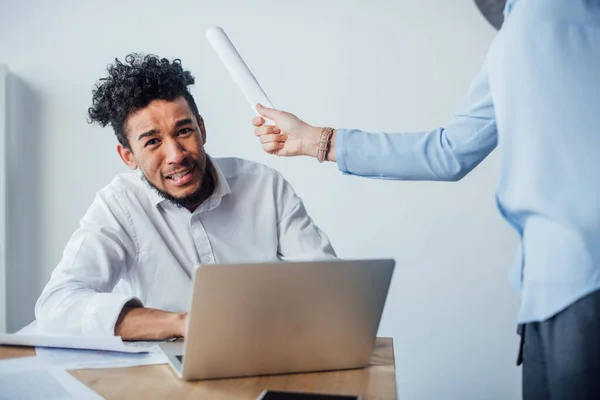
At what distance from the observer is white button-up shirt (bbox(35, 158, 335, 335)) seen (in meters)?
1.83

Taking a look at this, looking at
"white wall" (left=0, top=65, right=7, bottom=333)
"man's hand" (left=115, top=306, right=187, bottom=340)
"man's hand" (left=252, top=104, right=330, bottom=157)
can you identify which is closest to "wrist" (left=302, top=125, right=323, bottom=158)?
"man's hand" (left=252, top=104, right=330, bottom=157)

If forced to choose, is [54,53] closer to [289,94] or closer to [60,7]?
[60,7]

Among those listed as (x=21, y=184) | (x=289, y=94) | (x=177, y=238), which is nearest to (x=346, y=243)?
(x=289, y=94)

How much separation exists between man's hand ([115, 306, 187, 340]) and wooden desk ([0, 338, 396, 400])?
20 centimetres

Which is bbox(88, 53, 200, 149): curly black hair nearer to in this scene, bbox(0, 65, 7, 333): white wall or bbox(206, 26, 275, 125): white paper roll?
bbox(206, 26, 275, 125): white paper roll

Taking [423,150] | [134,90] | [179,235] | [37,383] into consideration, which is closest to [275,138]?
[423,150]

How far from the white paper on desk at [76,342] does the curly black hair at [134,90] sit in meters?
0.85

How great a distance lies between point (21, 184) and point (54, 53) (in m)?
0.63

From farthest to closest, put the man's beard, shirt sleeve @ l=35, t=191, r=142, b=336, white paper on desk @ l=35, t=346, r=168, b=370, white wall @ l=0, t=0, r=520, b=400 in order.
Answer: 1. white wall @ l=0, t=0, r=520, b=400
2. the man's beard
3. shirt sleeve @ l=35, t=191, r=142, b=336
4. white paper on desk @ l=35, t=346, r=168, b=370

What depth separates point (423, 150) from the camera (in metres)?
1.40

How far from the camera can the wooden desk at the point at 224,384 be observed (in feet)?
3.50

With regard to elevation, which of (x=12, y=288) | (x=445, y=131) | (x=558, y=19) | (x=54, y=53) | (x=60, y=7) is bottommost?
(x=12, y=288)

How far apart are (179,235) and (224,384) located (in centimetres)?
91

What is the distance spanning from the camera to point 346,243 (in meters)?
3.08
